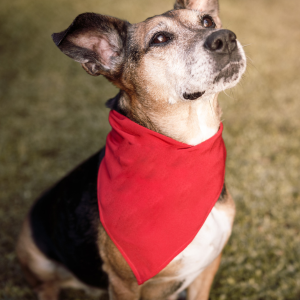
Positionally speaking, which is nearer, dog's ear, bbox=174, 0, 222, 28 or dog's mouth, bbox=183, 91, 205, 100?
dog's mouth, bbox=183, 91, 205, 100

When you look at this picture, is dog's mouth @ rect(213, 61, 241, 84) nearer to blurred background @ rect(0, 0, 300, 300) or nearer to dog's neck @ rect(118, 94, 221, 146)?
dog's neck @ rect(118, 94, 221, 146)

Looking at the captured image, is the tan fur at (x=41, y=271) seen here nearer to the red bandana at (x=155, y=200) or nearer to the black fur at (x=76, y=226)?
the black fur at (x=76, y=226)

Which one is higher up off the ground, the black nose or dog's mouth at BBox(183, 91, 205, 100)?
the black nose

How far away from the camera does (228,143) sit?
5.76m

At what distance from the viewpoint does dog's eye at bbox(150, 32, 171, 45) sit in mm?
2520

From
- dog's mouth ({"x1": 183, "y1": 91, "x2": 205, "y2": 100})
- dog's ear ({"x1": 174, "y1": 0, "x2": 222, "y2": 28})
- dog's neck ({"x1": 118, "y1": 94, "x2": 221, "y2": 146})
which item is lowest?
dog's neck ({"x1": 118, "y1": 94, "x2": 221, "y2": 146})

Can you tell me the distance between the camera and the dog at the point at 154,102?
2.26 metres

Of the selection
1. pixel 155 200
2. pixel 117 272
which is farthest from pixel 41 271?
pixel 155 200

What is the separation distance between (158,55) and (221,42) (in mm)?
571

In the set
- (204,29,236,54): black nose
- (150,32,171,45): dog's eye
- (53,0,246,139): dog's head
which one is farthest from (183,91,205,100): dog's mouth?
(150,32,171,45): dog's eye

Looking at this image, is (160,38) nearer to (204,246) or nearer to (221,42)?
(221,42)

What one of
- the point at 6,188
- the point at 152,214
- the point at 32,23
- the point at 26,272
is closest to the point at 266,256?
the point at 152,214

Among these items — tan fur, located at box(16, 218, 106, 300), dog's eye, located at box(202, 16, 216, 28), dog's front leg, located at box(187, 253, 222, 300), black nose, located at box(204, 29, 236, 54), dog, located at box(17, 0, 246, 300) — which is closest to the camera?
black nose, located at box(204, 29, 236, 54)

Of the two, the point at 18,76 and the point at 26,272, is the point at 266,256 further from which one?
the point at 18,76
